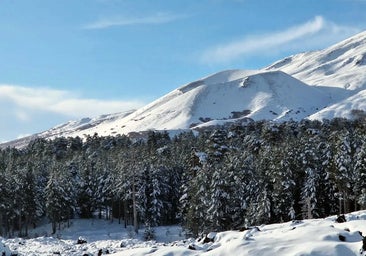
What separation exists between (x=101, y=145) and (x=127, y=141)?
25.0ft

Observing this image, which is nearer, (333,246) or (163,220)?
(333,246)

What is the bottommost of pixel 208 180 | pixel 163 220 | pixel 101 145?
pixel 163 220

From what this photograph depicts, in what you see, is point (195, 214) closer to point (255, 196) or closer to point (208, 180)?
point (208, 180)

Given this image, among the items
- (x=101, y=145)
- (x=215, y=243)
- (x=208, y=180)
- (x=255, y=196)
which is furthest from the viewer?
(x=101, y=145)

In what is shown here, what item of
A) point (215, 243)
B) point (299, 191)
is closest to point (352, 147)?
point (299, 191)

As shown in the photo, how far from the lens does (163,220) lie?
72.9 metres

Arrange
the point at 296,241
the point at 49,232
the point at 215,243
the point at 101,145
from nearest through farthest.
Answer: the point at 296,241 → the point at 215,243 → the point at 49,232 → the point at 101,145

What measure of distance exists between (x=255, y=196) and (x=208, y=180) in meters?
7.51

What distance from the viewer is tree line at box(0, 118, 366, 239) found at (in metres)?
48.7

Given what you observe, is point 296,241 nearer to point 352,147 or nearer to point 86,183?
point 352,147

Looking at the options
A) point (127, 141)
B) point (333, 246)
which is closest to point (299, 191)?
point (333, 246)

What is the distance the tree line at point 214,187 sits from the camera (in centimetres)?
4866

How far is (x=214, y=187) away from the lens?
155 feet

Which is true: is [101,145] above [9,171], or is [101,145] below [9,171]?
above
